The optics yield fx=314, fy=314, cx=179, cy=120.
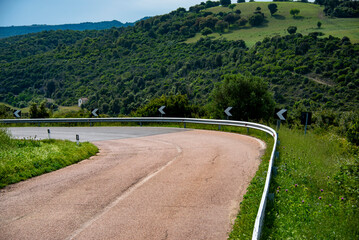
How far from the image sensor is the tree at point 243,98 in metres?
28.6

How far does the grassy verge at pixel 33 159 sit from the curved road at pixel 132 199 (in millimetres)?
384

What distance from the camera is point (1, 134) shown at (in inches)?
538

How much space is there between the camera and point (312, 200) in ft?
21.0

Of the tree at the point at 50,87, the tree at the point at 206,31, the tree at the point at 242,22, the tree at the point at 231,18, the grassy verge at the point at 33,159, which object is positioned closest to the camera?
the grassy verge at the point at 33,159

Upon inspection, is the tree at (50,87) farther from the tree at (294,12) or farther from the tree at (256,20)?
the tree at (294,12)

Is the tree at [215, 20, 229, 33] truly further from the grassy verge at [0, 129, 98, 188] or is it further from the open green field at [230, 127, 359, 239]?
the open green field at [230, 127, 359, 239]

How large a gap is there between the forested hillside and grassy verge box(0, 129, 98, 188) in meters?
32.9

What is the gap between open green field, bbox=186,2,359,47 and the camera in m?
99.4

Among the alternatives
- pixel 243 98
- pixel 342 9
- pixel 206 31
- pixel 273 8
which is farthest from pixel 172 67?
pixel 342 9

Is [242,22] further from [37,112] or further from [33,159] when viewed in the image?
[33,159]

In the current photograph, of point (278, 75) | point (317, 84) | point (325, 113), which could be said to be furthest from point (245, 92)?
point (278, 75)

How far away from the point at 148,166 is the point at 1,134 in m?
7.66

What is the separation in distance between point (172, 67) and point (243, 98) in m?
68.5

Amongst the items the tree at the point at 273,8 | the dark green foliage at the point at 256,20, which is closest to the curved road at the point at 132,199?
the dark green foliage at the point at 256,20
